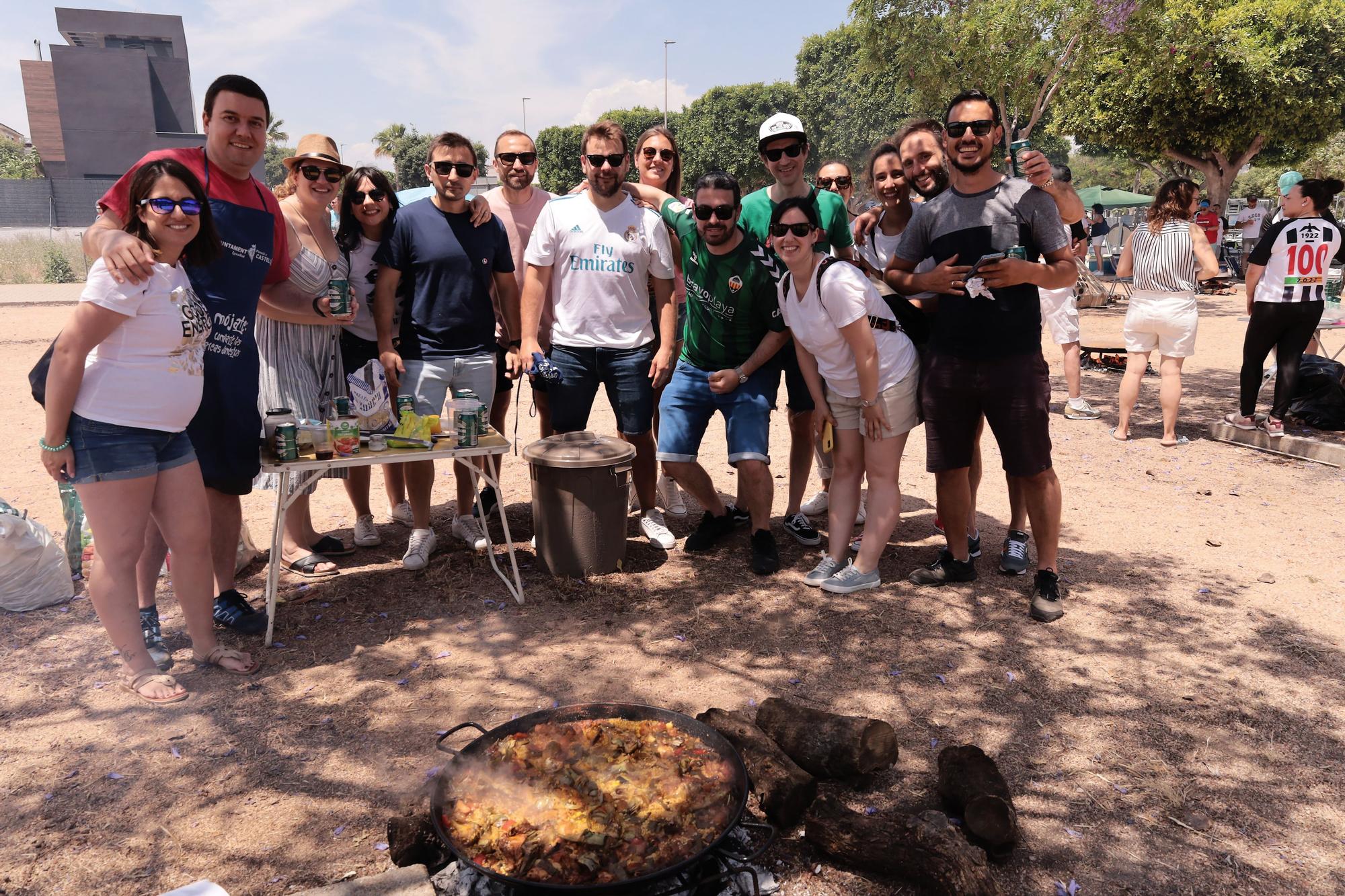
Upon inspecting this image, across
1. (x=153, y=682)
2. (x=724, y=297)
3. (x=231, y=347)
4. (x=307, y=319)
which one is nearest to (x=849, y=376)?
(x=724, y=297)

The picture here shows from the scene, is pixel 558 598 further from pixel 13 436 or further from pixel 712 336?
pixel 13 436

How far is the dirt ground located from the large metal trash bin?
0.17 metres

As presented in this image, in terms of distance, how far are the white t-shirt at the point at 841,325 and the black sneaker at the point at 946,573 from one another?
3.71ft

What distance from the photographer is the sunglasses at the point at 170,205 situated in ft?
10.3

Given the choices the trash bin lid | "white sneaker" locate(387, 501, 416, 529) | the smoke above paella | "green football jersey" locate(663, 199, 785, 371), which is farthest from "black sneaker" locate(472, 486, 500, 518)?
the smoke above paella

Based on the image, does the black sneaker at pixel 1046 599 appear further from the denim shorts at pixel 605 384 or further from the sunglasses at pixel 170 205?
the sunglasses at pixel 170 205

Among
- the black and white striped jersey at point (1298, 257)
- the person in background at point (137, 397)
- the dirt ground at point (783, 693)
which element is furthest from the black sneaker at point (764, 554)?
the black and white striped jersey at point (1298, 257)

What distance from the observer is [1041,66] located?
13133mm

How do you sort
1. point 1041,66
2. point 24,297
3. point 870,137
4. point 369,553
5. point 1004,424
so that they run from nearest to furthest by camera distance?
point 1004,424 < point 369,553 < point 1041,66 < point 24,297 < point 870,137

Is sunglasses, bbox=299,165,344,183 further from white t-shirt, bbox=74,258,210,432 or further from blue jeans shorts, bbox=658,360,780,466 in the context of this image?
blue jeans shorts, bbox=658,360,780,466

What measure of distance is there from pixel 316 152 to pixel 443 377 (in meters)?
1.33

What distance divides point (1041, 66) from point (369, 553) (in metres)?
12.7

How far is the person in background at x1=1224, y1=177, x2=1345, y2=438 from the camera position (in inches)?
277

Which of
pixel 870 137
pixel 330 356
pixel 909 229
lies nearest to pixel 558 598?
pixel 330 356
